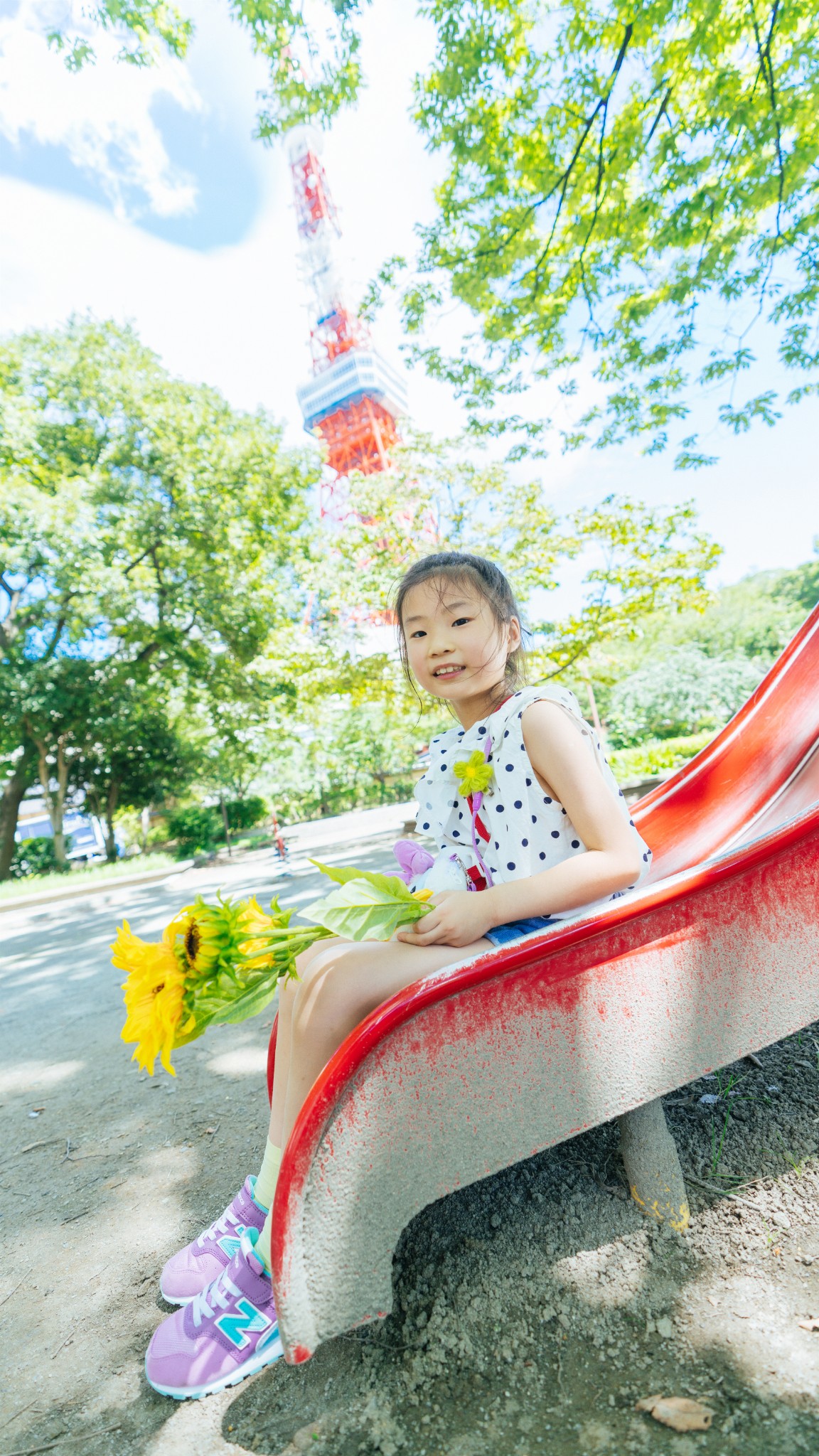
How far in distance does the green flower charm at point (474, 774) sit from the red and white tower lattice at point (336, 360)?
860 inches

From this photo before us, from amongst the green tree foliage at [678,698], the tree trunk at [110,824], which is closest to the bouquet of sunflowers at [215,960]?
the tree trunk at [110,824]

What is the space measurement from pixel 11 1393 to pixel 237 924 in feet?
3.05

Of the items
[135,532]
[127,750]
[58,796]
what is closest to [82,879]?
[58,796]

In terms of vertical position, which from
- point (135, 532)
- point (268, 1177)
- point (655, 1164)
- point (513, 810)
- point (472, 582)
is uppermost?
point (135, 532)

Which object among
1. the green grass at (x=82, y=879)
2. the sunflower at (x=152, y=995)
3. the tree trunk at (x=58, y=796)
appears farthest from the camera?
the tree trunk at (x=58, y=796)

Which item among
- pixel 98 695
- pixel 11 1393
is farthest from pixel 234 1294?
pixel 98 695

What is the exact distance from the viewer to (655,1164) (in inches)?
50.7

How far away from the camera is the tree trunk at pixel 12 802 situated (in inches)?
532

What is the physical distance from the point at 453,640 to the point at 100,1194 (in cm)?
170

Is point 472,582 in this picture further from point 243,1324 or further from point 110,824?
point 110,824

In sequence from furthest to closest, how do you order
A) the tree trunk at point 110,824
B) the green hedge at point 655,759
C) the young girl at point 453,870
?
1. the tree trunk at point 110,824
2. the green hedge at point 655,759
3. the young girl at point 453,870

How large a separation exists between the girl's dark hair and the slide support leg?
0.87 metres

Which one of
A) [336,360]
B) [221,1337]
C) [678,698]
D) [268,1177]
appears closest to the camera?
[221,1337]

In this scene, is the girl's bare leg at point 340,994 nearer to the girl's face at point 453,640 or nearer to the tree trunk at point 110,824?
the girl's face at point 453,640
